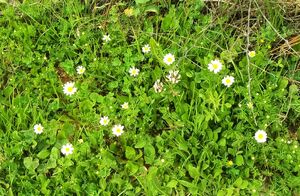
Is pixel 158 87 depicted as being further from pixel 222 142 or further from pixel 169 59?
pixel 222 142

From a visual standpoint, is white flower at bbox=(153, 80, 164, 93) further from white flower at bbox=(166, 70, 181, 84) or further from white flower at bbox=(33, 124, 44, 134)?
white flower at bbox=(33, 124, 44, 134)

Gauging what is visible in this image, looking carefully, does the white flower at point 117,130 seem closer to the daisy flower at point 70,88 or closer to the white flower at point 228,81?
the daisy flower at point 70,88

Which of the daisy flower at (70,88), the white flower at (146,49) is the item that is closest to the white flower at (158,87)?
the white flower at (146,49)

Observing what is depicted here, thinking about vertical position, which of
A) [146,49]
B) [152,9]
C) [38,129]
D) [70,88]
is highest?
[152,9]

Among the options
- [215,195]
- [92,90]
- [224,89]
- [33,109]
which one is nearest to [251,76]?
[224,89]

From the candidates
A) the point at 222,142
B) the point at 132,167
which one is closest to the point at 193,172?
the point at 222,142
